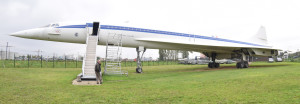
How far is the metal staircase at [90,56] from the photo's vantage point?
1157 cm

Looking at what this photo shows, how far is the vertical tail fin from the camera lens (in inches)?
947

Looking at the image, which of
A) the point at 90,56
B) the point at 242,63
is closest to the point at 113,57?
the point at 90,56

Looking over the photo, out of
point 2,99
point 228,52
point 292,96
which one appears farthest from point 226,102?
point 228,52

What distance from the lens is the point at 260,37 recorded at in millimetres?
24266

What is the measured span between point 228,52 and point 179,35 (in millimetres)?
7899

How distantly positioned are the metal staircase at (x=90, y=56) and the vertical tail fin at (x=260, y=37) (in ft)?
58.7

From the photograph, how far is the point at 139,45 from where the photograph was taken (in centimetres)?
1653

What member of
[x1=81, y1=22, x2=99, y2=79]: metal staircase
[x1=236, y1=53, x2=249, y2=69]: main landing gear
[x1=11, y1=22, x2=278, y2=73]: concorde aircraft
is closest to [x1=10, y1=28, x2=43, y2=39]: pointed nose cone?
[x1=11, y1=22, x2=278, y2=73]: concorde aircraft

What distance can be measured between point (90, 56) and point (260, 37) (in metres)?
19.9

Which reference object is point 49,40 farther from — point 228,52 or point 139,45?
point 228,52

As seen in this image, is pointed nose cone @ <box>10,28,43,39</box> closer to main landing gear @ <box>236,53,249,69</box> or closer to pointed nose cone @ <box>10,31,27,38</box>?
pointed nose cone @ <box>10,31,27,38</box>

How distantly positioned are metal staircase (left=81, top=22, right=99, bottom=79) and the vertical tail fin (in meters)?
17.9

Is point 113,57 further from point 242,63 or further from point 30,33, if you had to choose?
point 242,63

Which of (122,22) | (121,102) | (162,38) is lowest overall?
(121,102)
